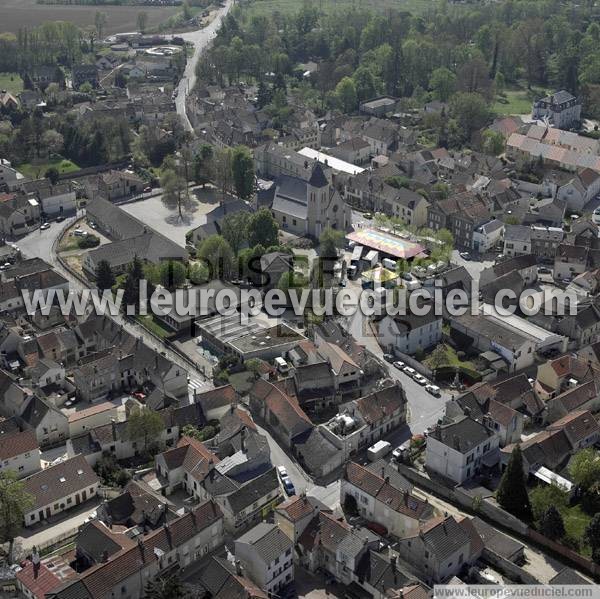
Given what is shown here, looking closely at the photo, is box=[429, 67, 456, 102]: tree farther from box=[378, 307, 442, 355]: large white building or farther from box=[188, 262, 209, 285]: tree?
box=[378, 307, 442, 355]: large white building

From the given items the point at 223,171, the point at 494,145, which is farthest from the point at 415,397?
the point at 494,145

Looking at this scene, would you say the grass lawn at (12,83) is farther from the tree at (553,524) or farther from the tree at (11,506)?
the tree at (553,524)

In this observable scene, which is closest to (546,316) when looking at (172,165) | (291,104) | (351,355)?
(351,355)

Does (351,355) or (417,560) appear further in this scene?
(351,355)

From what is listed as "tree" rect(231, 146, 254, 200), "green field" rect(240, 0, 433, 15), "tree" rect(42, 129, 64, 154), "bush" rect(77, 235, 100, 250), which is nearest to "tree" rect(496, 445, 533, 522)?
"bush" rect(77, 235, 100, 250)

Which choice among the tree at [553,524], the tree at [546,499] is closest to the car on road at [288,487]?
the tree at [546,499]

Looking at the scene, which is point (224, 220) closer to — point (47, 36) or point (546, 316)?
point (546, 316)

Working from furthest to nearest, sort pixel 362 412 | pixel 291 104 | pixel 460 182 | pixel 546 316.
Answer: pixel 291 104, pixel 460 182, pixel 546 316, pixel 362 412
